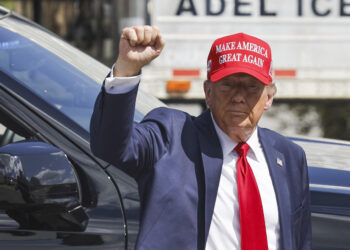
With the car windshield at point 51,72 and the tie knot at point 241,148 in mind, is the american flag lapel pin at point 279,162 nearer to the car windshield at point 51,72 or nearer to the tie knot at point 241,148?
the tie knot at point 241,148

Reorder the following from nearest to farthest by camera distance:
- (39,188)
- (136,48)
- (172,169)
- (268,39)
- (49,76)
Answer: (136,48) → (172,169) → (39,188) → (49,76) → (268,39)

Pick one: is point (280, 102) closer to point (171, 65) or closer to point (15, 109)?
point (171, 65)

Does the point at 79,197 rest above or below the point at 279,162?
below

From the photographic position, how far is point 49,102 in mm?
2777

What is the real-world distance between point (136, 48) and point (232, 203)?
21.7 inches

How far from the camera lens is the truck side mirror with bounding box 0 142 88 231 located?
2531 millimetres

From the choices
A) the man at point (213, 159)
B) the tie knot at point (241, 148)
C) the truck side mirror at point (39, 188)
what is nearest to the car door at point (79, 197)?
the truck side mirror at point (39, 188)

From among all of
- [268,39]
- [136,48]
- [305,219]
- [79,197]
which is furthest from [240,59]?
[268,39]

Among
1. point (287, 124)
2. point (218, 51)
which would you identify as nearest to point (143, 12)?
point (287, 124)

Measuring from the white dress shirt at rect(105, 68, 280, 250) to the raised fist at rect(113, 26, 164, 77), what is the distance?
394mm

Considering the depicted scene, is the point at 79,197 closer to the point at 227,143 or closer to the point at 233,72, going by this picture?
the point at 227,143

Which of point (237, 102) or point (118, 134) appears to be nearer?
point (118, 134)

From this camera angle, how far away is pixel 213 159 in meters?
2.22

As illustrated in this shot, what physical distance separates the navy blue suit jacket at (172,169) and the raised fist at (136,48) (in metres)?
0.07
